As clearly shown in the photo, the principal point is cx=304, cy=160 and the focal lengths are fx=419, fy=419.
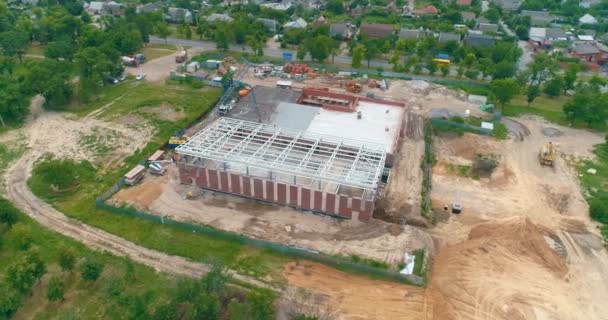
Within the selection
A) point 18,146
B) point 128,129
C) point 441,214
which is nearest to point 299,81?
point 128,129

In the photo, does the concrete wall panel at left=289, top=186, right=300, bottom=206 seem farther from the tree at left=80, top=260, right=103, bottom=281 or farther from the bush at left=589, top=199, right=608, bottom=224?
the bush at left=589, top=199, right=608, bottom=224

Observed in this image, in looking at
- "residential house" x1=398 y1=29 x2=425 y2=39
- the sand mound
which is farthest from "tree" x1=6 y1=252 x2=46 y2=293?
"residential house" x1=398 y1=29 x2=425 y2=39

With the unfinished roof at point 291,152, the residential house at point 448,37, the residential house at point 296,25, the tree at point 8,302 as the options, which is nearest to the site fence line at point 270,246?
the unfinished roof at point 291,152

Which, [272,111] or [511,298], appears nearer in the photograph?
[511,298]

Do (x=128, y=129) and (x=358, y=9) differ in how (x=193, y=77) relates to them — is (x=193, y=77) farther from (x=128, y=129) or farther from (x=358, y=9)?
(x=358, y=9)

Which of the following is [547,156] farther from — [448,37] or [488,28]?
[488,28]

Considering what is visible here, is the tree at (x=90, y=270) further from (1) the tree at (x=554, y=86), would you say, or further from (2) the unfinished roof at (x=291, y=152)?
(1) the tree at (x=554, y=86)
